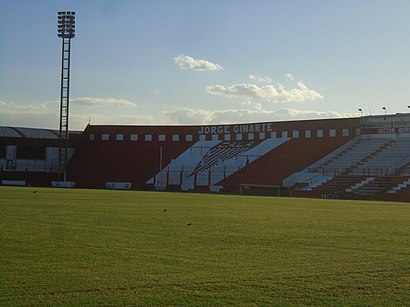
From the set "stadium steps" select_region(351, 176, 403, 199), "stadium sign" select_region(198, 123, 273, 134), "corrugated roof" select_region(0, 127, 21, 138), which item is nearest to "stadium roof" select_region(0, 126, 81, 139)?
"corrugated roof" select_region(0, 127, 21, 138)

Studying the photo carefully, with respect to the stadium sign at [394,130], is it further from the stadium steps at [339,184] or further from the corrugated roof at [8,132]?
the corrugated roof at [8,132]

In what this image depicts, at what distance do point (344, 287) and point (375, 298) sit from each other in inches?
21.9

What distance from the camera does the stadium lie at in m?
53.8

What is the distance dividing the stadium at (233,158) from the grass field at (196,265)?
3548cm

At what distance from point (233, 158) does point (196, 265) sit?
5828 centimetres

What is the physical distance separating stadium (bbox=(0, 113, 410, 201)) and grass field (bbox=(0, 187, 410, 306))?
35.5 metres

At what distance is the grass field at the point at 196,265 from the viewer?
6.66 metres

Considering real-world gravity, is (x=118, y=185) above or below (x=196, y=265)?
above

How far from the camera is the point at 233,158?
66.7 m

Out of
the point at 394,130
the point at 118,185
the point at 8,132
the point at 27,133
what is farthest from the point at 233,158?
the point at 8,132

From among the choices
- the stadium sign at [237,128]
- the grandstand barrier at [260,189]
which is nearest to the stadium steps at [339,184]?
the grandstand barrier at [260,189]

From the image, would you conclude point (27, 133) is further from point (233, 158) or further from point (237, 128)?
point (233, 158)

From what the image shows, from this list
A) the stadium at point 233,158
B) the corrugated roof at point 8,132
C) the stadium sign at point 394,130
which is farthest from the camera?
the corrugated roof at point 8,132

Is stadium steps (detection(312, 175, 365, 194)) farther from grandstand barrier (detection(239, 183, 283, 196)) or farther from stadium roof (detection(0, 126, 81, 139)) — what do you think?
stadium roof (detection(0, 126, 81, 139))
